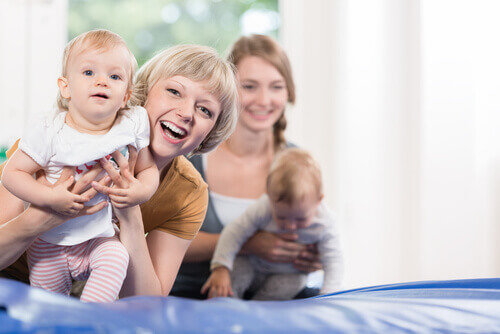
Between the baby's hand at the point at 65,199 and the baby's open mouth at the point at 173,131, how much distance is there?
0.21 m

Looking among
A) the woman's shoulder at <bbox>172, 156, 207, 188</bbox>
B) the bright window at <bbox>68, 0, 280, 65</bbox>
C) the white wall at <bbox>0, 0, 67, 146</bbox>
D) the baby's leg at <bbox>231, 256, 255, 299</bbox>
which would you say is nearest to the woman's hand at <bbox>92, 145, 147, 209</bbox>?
the woman's shoulder at <bbox>172, 156, 207, 188</bbox>

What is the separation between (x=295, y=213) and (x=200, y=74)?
80cm

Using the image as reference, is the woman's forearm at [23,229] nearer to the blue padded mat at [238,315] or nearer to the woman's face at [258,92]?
the blue padded mat at [238,315]

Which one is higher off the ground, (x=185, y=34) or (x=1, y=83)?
(x=185, y=34)

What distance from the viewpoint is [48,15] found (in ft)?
8.36

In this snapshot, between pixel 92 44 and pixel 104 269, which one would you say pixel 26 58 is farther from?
pixel 104 269

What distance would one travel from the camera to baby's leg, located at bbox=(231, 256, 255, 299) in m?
1.88

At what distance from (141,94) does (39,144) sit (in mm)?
258

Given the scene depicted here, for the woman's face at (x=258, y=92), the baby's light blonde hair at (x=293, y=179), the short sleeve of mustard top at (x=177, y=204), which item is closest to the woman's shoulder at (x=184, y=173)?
the short sleeve of mustard top at (x=177, y=204)

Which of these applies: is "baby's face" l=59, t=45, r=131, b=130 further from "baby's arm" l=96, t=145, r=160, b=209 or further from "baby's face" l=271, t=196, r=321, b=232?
"baby's face" l=271, t=196, r=321, b=232

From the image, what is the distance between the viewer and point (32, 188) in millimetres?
922

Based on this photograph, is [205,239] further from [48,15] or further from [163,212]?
[48,15]

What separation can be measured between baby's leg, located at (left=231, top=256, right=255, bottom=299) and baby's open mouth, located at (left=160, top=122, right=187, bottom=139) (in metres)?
0.89

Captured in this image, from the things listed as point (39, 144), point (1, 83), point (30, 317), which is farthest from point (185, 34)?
point (30, 317)
